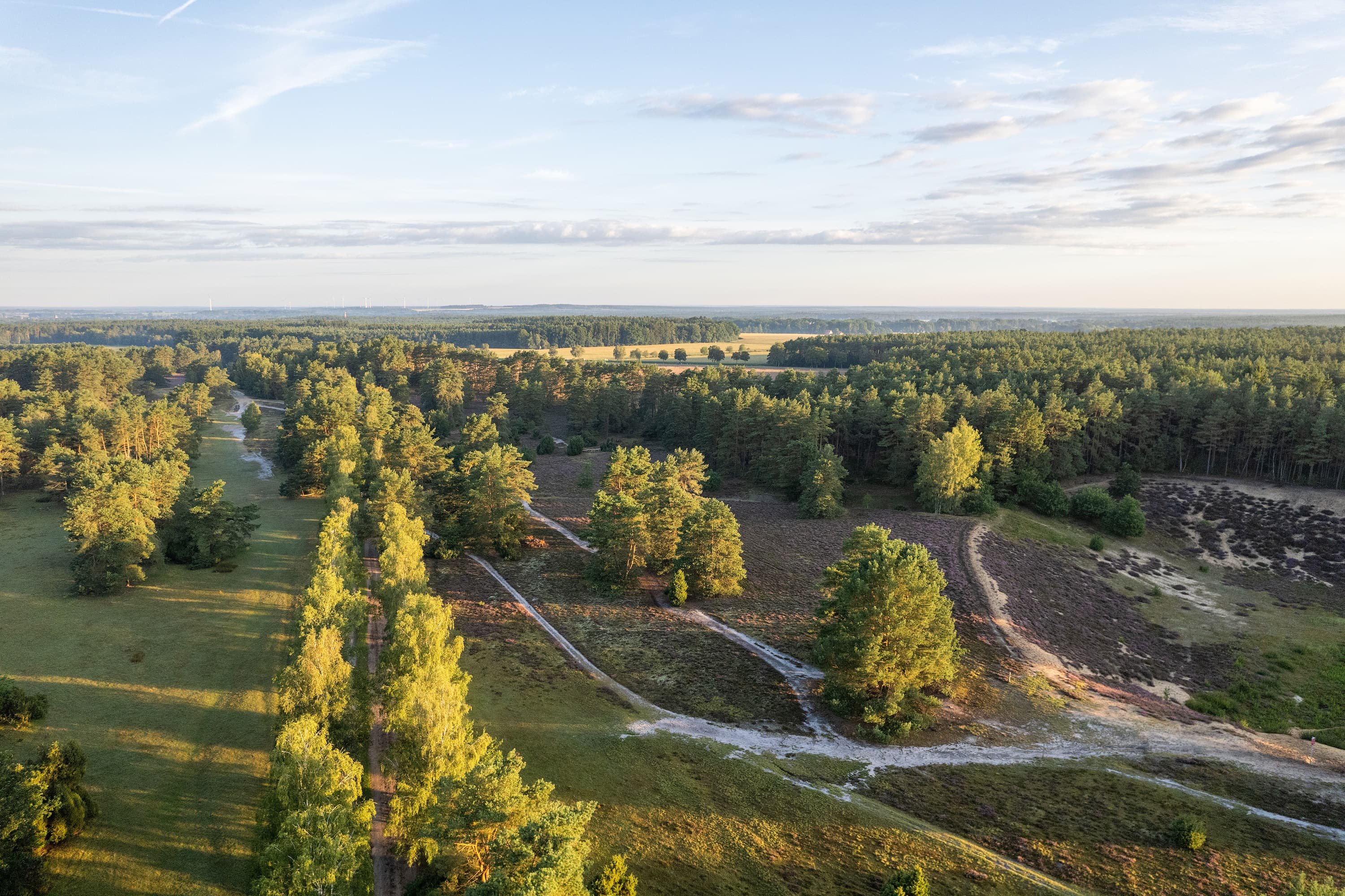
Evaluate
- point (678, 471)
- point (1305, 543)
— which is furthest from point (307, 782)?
point (1305, 543)

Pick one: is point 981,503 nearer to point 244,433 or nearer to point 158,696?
point 158,696

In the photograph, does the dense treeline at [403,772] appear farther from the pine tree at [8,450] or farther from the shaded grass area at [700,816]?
the pine tree at [8,450]

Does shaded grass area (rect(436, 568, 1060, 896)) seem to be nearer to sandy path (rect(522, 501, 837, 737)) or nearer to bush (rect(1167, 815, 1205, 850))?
sandy path (rect(522, 501, 837, 737))

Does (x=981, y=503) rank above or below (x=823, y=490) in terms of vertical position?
below

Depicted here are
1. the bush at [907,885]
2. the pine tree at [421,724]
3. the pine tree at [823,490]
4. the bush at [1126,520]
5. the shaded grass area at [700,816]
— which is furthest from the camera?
the pine tree at [823,490]

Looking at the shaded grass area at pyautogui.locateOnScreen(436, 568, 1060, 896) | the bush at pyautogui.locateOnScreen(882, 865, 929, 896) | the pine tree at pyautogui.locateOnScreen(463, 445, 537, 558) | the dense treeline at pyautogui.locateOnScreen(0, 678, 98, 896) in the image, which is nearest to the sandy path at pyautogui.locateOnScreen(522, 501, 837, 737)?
the pine tree at pyautogui.locateOnScreen(463, 445, 537, 558)

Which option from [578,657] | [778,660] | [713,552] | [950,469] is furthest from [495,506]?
[950,469]

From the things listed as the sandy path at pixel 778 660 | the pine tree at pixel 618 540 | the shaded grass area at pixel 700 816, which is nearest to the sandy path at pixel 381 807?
the shaded grass area at pixel 700 816
